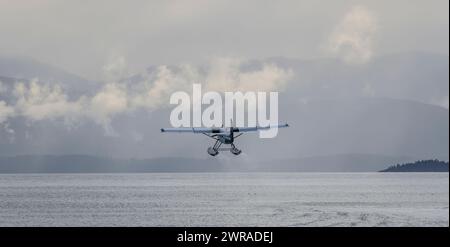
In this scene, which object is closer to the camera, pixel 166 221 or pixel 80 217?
pixel 166 221

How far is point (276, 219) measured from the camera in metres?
128

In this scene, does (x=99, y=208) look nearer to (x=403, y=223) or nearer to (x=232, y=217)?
(x=232, y=217)

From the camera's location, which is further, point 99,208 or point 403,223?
point 99,208
